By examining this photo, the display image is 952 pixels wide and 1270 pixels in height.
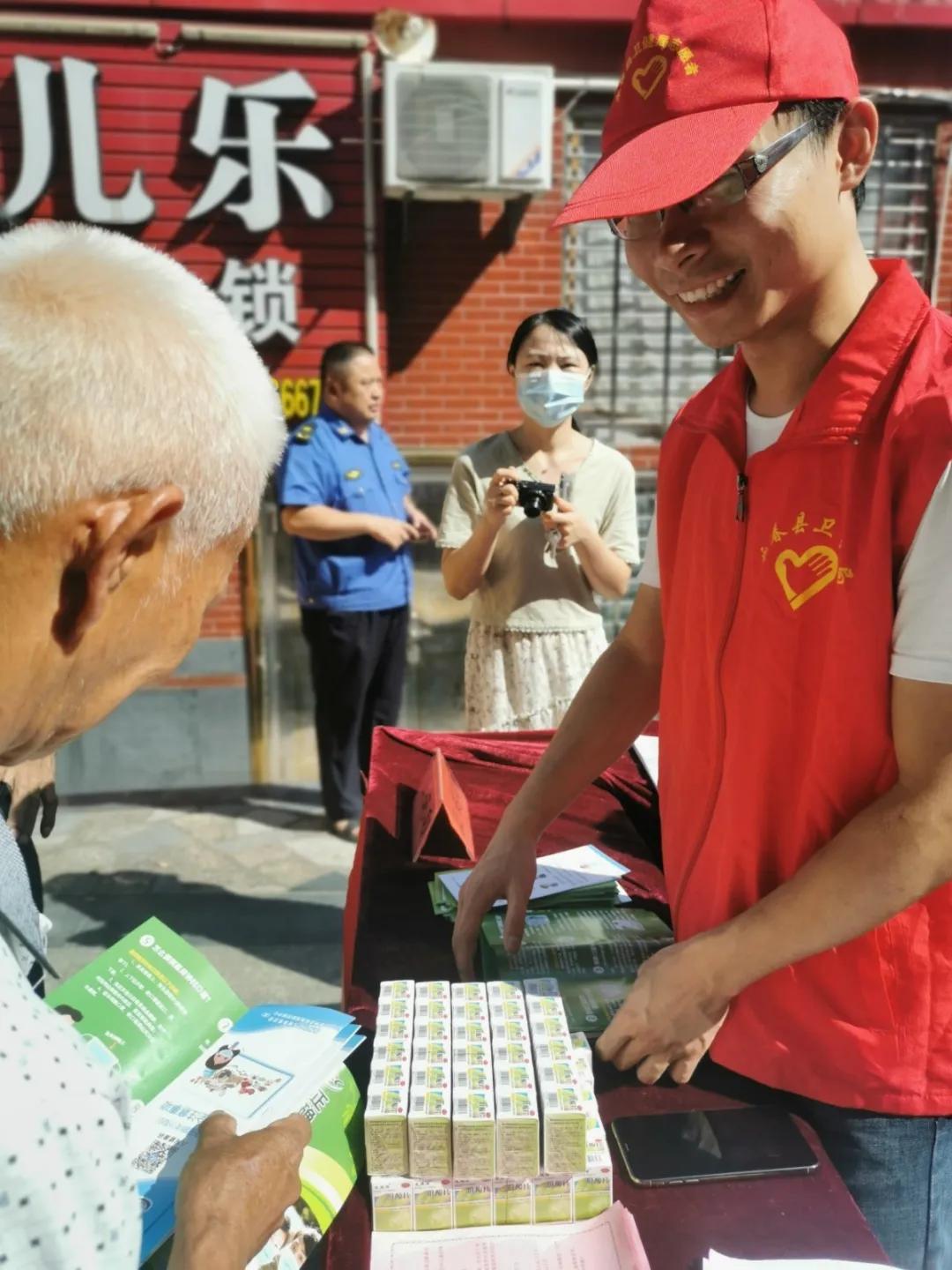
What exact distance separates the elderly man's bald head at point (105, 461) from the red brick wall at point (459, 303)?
14.3ft

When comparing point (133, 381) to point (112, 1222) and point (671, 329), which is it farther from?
point (671, 329)

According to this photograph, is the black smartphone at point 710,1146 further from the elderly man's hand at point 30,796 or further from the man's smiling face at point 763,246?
the elderly man's hand at point 30,796

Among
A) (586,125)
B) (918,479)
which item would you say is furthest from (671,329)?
(918,479)

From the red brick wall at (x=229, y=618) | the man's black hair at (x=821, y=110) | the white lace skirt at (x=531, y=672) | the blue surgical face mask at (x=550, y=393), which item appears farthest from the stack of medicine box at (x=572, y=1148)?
the red brick wall at (x=229, y=618)

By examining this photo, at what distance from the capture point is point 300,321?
4.89 meters

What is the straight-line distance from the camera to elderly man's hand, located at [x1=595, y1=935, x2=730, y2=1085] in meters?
1.07

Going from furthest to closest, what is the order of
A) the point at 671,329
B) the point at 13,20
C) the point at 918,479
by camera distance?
the point at 671,329
the point at 13,20
the point at 918,479

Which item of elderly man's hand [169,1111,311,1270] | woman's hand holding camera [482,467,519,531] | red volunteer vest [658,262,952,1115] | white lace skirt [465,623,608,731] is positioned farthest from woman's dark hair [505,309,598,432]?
elderly man's hand [169,1111,311,1270]

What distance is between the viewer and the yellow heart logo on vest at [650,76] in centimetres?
105

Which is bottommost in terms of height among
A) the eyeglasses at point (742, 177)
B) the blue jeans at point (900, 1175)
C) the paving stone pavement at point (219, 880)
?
the paving stone pavement at point (219, 880)

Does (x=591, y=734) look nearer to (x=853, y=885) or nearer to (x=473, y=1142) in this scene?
(x=853, y=885)

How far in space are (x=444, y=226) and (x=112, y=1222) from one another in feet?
15.9

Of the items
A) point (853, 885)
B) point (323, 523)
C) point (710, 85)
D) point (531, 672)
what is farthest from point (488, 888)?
point (323, 523)

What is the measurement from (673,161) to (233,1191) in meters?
1.04
